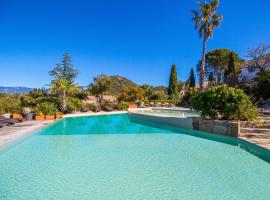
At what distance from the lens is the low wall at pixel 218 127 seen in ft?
35.2

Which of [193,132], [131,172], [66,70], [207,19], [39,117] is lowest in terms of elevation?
[131,172]

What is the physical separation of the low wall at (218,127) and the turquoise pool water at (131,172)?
1.40m

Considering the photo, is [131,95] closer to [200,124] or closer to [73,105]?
[73,105]

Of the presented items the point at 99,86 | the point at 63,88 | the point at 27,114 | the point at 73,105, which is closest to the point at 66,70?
the point at 99,86

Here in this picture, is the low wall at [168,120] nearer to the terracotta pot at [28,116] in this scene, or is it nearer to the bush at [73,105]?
the bush at [73,105]

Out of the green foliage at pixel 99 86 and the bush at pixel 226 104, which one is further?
the green foliage at pixel 99 86

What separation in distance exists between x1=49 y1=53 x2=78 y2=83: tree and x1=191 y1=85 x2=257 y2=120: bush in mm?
43562

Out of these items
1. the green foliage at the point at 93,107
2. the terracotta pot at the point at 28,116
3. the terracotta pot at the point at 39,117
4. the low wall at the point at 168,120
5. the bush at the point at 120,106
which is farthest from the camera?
the bush at the point at 120,106

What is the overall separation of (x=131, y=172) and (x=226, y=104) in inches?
296

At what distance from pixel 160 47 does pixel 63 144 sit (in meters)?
30.1

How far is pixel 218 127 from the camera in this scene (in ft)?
38.2

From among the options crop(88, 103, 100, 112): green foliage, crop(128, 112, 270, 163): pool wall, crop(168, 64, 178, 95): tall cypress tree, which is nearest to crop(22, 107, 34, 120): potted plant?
crop(128, 112, 270, 163): pool wall

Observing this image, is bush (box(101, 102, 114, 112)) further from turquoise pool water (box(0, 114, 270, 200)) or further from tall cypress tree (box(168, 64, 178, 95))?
turquoise pool water (box(0, 114, 270, 200))

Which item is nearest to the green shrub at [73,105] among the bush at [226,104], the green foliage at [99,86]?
the green foliage at [99,86]
